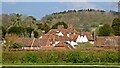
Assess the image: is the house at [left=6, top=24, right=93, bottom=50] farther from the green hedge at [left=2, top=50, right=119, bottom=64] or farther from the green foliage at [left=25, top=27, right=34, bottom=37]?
the green hedge at [left=2, top=50, right=119, bottom=64]

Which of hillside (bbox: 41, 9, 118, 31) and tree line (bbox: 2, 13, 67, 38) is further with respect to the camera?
hillside (bbox: 41, 9, 118, 31)

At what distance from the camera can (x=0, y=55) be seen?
552 inches

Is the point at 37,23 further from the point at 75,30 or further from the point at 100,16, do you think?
the point at 100,16

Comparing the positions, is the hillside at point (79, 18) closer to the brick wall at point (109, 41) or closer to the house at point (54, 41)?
the house at point (54, 41)

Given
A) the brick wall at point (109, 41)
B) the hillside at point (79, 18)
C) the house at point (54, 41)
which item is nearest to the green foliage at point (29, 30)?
the house at point (54, 41)

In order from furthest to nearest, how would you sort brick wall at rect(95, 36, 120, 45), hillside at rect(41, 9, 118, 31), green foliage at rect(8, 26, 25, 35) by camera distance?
1. hillside at rect(41, 9, 118, 31)
2. green foliage at rect(8, 26, 25, 35)
3. brick wall at rect(95, 36, 120, 45)

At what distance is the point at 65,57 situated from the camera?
15.5 m

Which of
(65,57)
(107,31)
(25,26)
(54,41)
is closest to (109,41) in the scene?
(54,41)

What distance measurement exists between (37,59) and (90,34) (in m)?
13.8

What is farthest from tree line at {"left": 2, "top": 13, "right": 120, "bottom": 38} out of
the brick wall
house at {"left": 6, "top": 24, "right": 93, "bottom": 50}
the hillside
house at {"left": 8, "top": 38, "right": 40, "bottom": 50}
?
the hillside

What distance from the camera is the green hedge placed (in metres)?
15.4

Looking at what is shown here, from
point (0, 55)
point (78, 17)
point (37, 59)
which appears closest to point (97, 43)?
point (37, 59)

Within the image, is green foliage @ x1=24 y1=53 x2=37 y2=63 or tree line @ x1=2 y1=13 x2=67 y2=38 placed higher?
green foliage @ x1=24 y1=53 x2=37 y2=63

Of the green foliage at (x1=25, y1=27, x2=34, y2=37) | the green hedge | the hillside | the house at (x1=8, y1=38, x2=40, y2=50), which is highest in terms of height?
the green hedge
